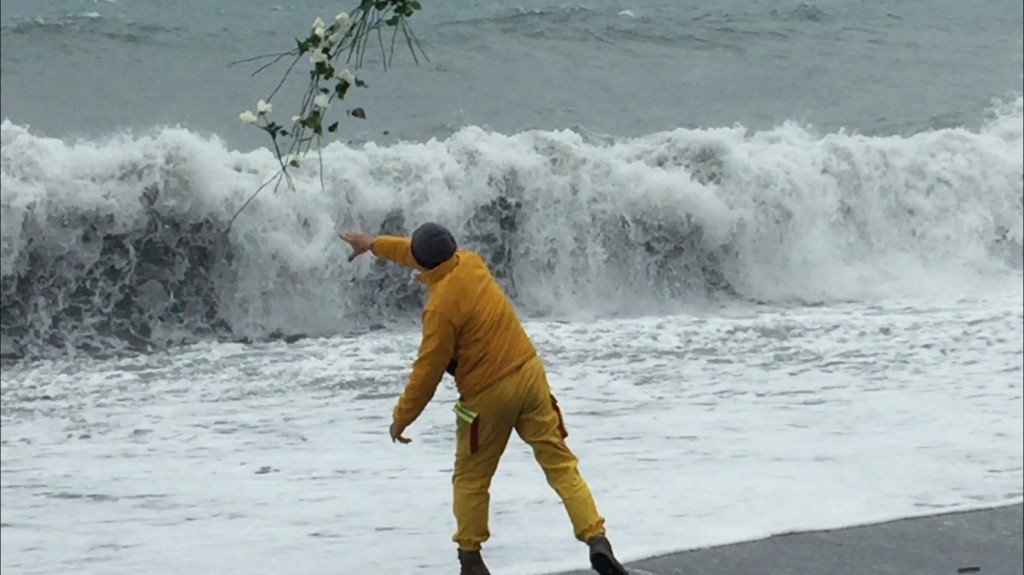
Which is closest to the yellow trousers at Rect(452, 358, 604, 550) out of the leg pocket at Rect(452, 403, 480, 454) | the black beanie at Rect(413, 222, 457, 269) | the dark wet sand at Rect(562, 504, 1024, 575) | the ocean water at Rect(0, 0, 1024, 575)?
the leg pocket at Rect(452, 403, 480, 454)

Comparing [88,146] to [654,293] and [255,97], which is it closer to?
[654,293]

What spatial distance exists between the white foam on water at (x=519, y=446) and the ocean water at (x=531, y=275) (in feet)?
0.10

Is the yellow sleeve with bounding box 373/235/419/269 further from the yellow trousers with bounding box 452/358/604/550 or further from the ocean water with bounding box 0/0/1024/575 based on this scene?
the ocean water with bounding box 0/0/1024/575

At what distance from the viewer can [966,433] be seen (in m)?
8.24

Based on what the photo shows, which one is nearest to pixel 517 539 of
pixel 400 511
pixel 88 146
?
pixel 400 511

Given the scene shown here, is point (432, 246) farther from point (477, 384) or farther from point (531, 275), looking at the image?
point (531, 275)

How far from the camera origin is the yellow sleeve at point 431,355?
15.6 ft

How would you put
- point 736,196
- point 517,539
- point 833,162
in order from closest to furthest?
point 517,539, point 736,196, point 833,162

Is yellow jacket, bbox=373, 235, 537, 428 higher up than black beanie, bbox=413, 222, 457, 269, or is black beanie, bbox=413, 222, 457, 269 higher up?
black beanie, bbox=413, 222, 457, 269

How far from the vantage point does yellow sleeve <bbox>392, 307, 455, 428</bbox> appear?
477cm

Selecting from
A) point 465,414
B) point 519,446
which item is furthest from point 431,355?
point 519,446

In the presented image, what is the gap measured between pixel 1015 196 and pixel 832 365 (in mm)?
6791

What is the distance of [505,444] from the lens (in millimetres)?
5047

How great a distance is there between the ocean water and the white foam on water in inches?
1.2
